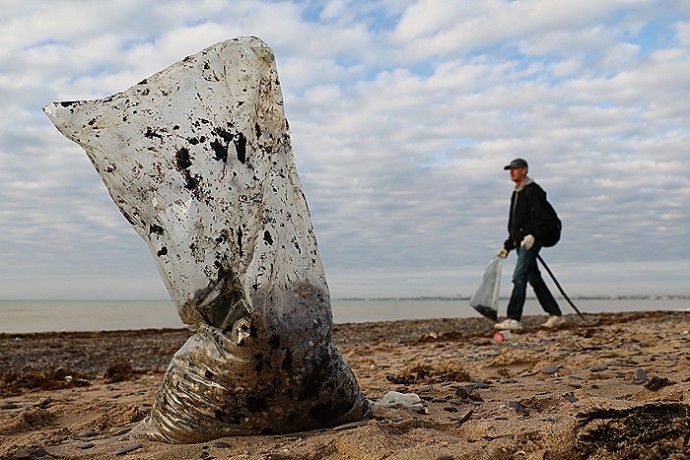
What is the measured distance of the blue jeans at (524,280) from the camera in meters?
9.77

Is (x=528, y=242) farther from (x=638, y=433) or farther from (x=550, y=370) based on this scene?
(x=638, y=433)

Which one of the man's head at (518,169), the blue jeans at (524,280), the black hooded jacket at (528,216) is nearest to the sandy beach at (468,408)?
the blue jeans at (524,280)

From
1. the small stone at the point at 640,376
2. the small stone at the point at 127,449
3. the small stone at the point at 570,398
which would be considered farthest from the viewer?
the small stone at the point at 640,376

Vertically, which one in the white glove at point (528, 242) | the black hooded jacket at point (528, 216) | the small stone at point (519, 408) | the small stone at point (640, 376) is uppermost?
the black hooded jacket at point (528, 216)

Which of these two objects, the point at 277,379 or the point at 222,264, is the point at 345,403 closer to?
the point at 277,379

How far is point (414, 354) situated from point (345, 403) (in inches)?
176

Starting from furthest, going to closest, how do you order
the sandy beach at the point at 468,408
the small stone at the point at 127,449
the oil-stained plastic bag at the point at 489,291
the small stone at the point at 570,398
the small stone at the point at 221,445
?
the oil-stained plastic bag at the point at 489,291, the small stone at the point at 570,398, the small stone at the point at 127,449, the small stone at the point at 221,445, the sandy beach at the point at 468,408

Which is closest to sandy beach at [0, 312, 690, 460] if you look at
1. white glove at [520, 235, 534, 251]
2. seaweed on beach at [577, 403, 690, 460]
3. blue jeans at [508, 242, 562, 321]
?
seaweed on beach at [577, 403, 690, 460]

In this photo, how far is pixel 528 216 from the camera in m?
9.91

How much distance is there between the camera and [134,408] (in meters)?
4.48

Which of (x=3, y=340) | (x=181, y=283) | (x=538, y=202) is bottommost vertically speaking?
(x=3, y=340)

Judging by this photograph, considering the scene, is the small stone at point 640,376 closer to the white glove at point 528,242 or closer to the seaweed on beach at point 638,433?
the seaweed on beach at point 638,433

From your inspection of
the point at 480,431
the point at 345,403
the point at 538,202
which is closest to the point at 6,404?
the point at 345,403

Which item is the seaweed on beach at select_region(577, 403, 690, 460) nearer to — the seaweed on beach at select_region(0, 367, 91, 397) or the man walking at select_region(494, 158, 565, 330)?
the seaweed on beach at select_region(0, 367, 91, 397)
